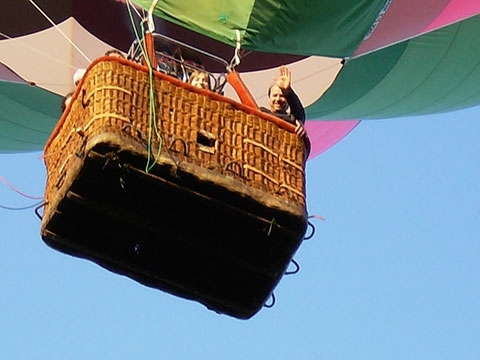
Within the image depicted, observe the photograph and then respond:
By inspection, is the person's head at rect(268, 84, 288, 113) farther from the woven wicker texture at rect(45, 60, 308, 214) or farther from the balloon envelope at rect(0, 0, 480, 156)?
the balloon envelope at rect(0, 0, 480, 156)

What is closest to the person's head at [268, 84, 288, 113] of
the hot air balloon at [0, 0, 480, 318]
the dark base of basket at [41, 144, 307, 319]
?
the hot air balloon at [0, 0, 480, 318]

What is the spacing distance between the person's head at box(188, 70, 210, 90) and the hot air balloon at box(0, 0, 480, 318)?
0.41 ft

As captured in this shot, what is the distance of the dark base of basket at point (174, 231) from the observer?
441cm

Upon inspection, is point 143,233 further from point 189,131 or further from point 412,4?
point 412,4

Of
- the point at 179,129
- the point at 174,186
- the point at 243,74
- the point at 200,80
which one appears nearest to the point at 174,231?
the point at 174,186

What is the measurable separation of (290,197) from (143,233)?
18.2 inches

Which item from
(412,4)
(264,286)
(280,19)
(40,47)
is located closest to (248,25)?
(280,19)

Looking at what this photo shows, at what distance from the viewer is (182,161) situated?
442 centimetres

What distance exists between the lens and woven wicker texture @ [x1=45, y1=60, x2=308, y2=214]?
440 centimetres

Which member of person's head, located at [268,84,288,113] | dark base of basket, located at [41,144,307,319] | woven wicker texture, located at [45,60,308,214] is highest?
person's head, located at [268,84,288,113]

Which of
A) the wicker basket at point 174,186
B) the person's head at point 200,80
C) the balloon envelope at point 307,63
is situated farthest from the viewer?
the balloon envelope at point 307,63

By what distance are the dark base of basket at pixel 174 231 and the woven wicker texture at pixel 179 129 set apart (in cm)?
7

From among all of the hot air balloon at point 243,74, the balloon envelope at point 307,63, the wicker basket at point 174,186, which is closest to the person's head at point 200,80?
the hot air balloon at point 243,74

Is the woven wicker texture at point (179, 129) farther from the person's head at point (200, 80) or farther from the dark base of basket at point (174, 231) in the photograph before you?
the person's head at point (200, 80)
